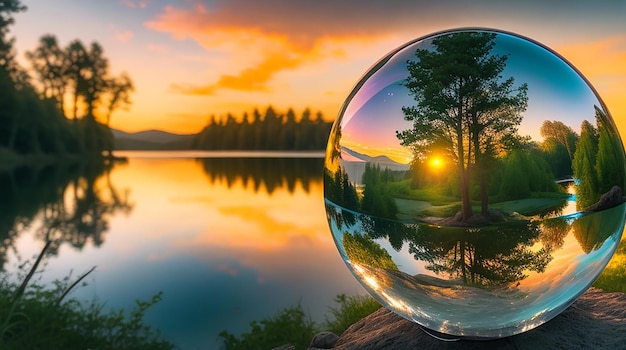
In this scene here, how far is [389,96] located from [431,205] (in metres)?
0.80

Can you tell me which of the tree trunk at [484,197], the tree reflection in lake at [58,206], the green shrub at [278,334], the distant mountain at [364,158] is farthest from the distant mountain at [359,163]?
the tree reflection in lake at [58,206]

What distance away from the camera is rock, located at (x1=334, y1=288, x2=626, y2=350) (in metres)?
4.03

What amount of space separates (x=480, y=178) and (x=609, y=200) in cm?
121

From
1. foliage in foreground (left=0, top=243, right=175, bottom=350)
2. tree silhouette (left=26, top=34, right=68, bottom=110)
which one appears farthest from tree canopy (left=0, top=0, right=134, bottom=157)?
foliage in foreground (left=0, top=243, right=175, bottom=350)

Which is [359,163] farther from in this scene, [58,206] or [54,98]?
[54,98]

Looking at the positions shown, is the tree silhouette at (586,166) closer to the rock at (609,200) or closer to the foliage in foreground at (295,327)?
the rock at (609,200)

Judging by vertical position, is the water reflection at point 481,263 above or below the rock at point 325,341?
above

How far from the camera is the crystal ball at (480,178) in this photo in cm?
314

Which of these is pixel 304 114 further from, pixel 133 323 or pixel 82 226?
pixel 133 323

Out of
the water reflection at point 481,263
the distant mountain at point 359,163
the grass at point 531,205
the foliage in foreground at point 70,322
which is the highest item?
the distant mountain at point 359,163

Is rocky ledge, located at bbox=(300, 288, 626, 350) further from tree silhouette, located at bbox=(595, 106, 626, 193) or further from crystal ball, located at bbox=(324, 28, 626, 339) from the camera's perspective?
tree silhouette, located at bbox=(595, 106, 626, 193)

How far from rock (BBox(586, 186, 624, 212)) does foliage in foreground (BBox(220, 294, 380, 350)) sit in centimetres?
505

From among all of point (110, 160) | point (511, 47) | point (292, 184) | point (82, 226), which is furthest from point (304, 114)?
point (511, 47)

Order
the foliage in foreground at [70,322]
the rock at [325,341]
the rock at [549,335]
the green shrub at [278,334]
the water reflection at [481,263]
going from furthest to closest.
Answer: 1. the green shrub at [278,334]
2. the foliage in foreground at [70,322]
3. the rock at [325,341]
4. the rock at [549,335]
5. the water reflection at [481,263]
